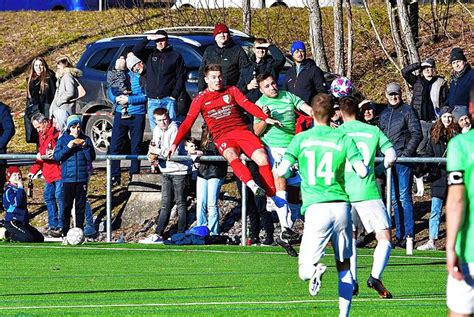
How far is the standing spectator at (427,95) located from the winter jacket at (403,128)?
3.59 feet

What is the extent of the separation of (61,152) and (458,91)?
6.11 meters

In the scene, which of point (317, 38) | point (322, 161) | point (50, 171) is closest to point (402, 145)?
point (50, 171)

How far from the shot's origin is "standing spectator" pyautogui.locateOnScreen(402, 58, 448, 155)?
21.2 m

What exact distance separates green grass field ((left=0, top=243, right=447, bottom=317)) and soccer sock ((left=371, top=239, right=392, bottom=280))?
0.92 feet

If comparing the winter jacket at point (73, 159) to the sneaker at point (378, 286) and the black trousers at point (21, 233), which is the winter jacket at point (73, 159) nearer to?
the black trousers at point (21, 233)

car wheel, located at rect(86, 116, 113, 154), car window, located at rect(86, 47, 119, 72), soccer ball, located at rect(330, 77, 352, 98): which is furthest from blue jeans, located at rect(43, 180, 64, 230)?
soccer ball, located at rect(330, 77, 352, 98)

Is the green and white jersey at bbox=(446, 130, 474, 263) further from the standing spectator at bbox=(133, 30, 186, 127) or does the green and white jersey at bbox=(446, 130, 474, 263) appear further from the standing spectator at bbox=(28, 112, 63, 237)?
the standing spectator at bbox=(133, 30, 186, 127)

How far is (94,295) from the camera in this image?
521 inches

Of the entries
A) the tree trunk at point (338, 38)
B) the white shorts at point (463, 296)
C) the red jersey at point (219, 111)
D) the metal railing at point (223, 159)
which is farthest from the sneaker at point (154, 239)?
the white shorts at point (463, 296)

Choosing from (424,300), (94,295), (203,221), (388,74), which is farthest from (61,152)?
(388,74)

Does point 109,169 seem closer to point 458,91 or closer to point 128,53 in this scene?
point 128,53

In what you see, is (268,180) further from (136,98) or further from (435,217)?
(136,98)

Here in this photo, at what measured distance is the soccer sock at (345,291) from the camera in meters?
10.7

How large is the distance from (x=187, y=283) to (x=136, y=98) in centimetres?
812
